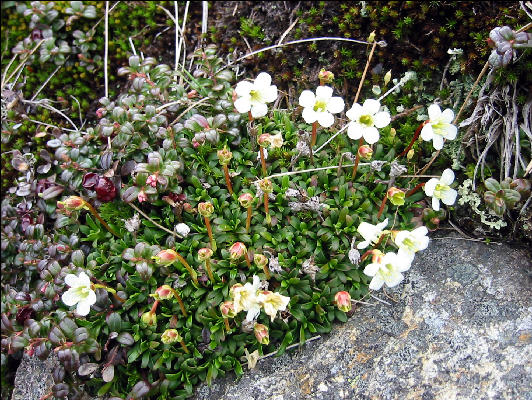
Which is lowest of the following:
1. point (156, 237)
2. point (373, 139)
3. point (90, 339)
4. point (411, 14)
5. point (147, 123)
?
point (90, 339)

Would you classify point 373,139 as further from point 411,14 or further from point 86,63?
point 86,63

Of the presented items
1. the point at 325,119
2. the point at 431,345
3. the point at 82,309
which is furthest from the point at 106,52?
the point at 431,345

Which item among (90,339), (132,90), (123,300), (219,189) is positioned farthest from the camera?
(132,90)

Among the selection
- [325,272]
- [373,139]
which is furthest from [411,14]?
[325,272]

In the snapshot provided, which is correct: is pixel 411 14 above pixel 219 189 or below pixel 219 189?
above

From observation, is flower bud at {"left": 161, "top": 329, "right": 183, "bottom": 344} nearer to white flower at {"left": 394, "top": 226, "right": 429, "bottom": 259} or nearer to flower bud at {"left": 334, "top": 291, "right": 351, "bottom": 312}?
flower bud at {"left": 334, "top": 291, "right": 351, "bottom": 312}

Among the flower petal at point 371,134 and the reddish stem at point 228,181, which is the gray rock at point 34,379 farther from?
the flower petal at point 371,134

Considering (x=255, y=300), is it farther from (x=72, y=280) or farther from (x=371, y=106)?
(x=371, y=106)

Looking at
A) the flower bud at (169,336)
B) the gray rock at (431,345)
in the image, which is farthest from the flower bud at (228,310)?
the gray rock at (431,345)
